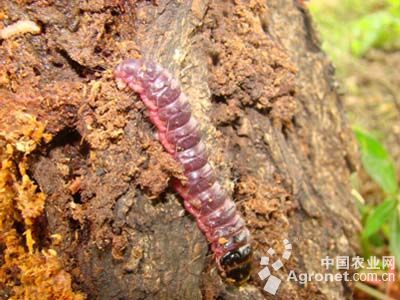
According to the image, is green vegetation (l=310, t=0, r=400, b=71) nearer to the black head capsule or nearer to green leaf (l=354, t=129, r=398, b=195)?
green leaf (l=354, t=129, r=398, b=195)

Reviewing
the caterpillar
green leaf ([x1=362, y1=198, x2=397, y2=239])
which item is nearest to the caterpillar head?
the caterpillar

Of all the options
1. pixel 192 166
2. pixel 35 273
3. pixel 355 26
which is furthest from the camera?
pixel 355 26

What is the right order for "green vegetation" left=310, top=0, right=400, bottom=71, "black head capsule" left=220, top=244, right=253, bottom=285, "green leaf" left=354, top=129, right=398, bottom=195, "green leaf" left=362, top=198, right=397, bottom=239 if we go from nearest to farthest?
"black head capsule" left=220, top=244, right=253, bottom=285, "green leaf" left=362, top=198, right=397, bottom=239, "green leaf" left=354, top=129, right=398, bottom=195, "green vegetation" left=310, top=0, right=400, bottom=71

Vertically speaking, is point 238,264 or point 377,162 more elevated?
point 238,264

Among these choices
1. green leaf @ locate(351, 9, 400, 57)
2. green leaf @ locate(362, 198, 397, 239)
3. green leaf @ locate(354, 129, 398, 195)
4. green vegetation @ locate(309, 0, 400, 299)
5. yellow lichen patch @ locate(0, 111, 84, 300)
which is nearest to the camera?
yellow lichen patch @ locate(0, 111, 84, 300)

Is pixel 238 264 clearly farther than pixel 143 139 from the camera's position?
Yes

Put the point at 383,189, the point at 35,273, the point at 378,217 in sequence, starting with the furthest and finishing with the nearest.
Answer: the point at 383,189 < the point at 378,217 < the point at 35,273

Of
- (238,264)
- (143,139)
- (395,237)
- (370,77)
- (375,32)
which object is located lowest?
(395,237)

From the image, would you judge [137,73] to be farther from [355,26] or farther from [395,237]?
[355,26]

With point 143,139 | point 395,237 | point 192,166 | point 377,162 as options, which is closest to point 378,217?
point 395,237
